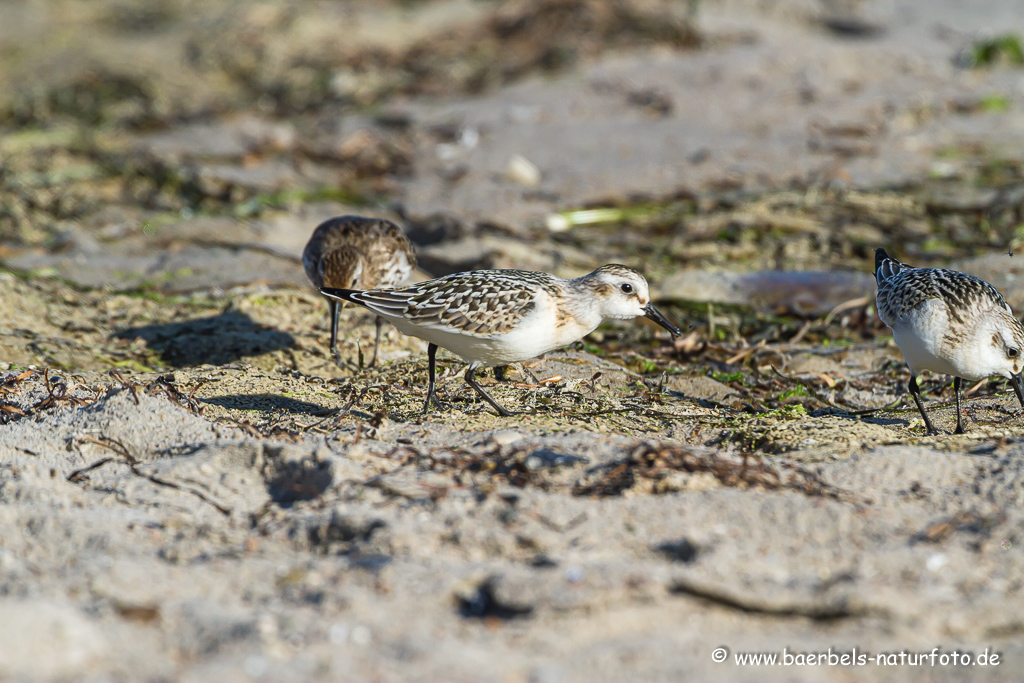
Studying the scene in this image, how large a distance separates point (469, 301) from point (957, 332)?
238cm

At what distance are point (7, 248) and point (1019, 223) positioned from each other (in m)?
8.46

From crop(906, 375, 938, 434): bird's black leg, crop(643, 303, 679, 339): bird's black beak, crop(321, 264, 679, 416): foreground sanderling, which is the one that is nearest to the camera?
crop(906, 375, 938, 434): bird's black leg

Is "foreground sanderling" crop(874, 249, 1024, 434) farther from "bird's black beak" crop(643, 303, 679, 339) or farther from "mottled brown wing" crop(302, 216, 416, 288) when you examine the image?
"mottled brown wing" crop(302, 216, 416, 288)

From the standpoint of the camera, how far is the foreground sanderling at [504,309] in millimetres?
4859

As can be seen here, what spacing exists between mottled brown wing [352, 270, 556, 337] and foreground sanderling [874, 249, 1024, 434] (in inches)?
71.9

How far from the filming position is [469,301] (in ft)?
16.2

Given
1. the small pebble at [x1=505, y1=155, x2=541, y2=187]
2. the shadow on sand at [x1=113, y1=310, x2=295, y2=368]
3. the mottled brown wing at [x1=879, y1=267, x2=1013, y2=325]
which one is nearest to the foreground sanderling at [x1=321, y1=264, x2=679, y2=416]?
the mottled brown wing at [x1=879, y1=267, x2=1013, y2=325]

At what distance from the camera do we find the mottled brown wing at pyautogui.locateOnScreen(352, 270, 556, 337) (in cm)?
485

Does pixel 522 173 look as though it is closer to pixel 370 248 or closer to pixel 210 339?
pixel 370 248

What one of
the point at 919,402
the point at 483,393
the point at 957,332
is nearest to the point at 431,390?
the point at 483,393

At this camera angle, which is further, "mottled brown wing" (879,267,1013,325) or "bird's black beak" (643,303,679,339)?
"bird's black beak" (643,303,679,339)

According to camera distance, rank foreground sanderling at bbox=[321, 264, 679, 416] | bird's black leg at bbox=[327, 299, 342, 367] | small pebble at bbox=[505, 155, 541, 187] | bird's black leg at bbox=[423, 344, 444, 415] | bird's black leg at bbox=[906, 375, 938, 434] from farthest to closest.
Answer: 1. small pebble at bbox=[505, 155, 541, 187]
2. bird's black leg at bbox=[327, 299, 342, 367]
3. bird's black leg at bbox=[423, 344, 444, 415]
4. foreground sanderling at bbox=[321, 264, 679, 416]
5. bird's black leg at bbox=[906, 375, 938, 434]

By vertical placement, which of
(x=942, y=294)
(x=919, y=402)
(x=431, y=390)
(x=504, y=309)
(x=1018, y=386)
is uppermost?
(x=942, y=294)

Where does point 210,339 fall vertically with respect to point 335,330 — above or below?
below
